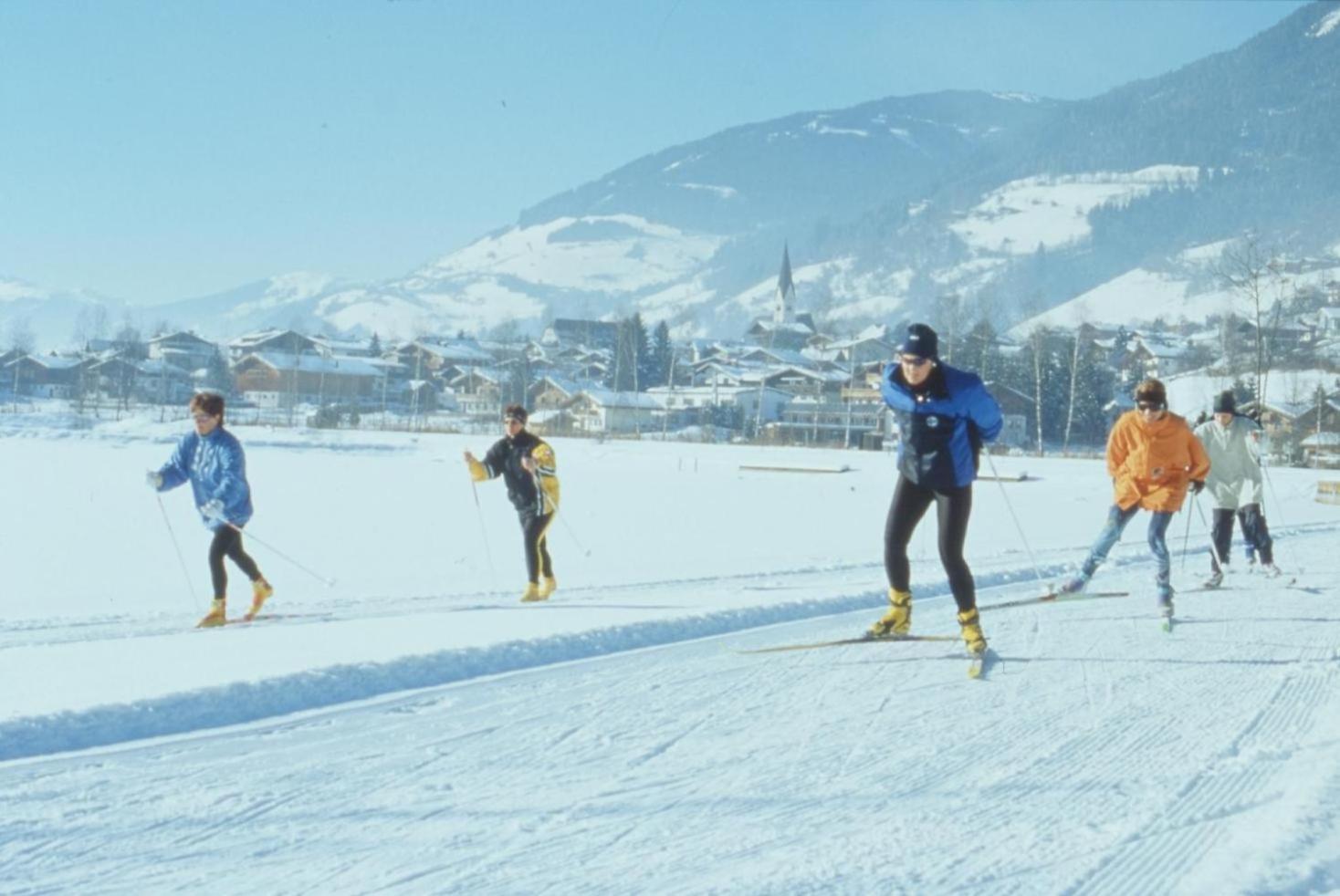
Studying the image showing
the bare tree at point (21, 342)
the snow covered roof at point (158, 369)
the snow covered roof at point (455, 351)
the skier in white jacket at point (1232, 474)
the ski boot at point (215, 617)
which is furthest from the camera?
the snow covered roof at point (455, 351)

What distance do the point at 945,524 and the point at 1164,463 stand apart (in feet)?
9.86

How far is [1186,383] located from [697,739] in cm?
7023

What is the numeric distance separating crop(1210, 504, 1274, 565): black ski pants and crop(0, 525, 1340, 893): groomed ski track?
4.38m

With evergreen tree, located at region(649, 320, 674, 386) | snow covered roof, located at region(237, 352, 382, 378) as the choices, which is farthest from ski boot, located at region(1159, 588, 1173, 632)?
evergreen tree, located at region(649, 320, 674, 386)

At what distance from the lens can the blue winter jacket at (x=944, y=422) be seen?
597 centimetres

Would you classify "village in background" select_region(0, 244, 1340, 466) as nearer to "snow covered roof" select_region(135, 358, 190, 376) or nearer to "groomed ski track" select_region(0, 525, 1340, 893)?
"snow covered roof" select_region(135, 358, 190, 376)

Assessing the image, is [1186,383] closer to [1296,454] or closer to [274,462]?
[1296,454]

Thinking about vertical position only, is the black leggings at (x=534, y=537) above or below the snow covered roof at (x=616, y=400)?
below

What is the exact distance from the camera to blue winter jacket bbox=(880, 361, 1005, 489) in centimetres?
597

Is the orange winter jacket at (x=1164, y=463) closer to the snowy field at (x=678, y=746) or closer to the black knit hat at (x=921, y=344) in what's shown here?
the snowy field at (x=678, y=746)

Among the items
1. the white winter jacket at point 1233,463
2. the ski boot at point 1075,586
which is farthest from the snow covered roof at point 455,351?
the ski boot at point 1075,586

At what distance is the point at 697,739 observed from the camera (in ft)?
15.4

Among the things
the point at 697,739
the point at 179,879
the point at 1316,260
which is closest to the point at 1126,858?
the point at 697,739

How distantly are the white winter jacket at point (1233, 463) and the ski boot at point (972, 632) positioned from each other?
218 inches
